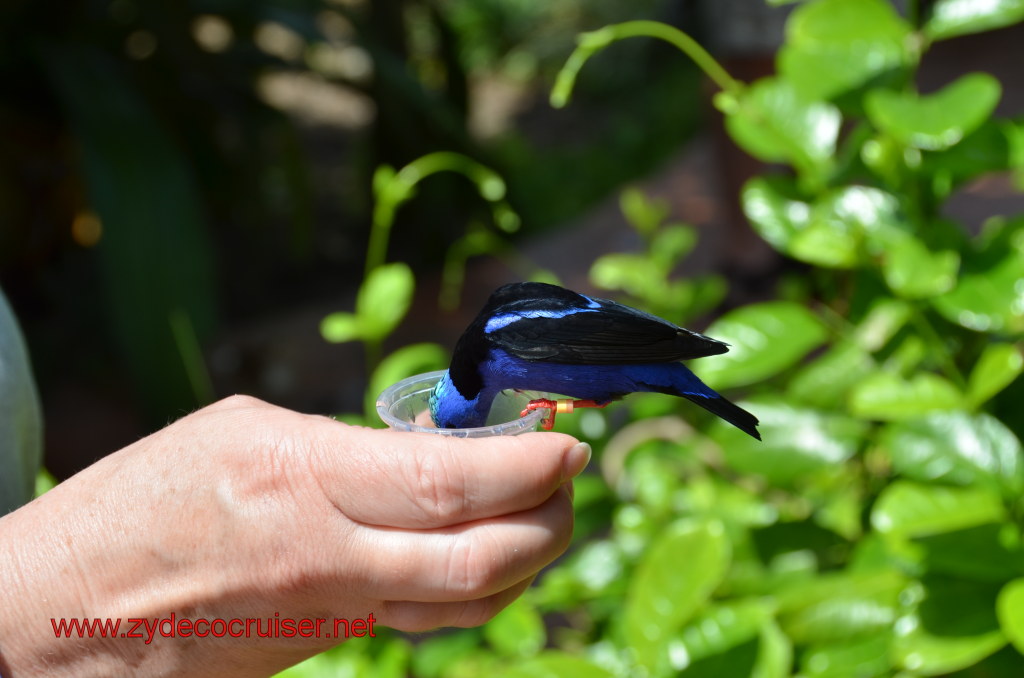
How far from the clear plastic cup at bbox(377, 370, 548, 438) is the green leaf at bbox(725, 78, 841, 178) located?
2.13ft

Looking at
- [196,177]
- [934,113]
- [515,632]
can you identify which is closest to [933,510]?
[934,113]

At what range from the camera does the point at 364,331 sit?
1.49 metres

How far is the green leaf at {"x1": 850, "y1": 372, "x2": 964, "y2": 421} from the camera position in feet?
4.15

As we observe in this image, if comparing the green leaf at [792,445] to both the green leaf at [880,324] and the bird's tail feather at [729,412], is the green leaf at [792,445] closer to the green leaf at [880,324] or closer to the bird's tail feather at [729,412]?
the green leaf at [880,324]

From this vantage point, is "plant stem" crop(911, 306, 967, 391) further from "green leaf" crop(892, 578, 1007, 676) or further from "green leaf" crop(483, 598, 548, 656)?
"green leaf" crop(483, 598, 548, 656)

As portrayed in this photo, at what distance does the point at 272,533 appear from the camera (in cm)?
87

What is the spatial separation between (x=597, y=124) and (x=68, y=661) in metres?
7.42

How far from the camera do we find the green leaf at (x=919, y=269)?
1245 mm

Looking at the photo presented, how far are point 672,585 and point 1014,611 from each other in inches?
17.2

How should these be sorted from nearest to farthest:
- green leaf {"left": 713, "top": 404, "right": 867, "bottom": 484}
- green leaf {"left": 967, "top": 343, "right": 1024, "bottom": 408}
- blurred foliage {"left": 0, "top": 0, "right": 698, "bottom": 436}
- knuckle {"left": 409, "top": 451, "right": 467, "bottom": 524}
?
knuckle {"left": 409, "top": 451, "right": 467, "bottom": 524}, green leaf {"left": 967, "top": 343, "right": 1024, "bottom": 408}, green leaf {"left": 713, "top": 404, "right": 867, "bottom": 484}, blurred foliage {"left": 0, "top": 0, "right": 698, "bottom": 436}

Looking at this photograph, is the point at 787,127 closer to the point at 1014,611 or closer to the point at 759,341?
the point at 759,341

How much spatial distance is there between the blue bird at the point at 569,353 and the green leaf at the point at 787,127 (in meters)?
0.62

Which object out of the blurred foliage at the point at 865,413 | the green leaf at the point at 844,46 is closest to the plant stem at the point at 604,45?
the blurred foliage at the point at 865,413

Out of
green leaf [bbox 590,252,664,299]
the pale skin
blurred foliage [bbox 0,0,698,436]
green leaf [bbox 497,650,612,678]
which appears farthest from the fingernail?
green leaf [bbox 590,252,664,299]
